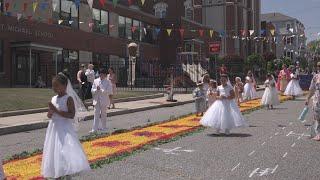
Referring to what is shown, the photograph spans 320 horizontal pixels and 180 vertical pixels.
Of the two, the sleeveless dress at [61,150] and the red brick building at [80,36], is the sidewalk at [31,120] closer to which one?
the sleeveless dress at [61,150]

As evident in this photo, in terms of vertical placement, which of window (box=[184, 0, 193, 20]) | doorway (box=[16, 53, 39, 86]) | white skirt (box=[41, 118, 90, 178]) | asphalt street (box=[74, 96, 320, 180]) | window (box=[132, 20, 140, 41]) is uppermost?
window (box=[184, 0, 193, 20])

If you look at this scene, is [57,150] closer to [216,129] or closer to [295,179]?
[295,179]

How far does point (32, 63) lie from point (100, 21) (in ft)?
36.6

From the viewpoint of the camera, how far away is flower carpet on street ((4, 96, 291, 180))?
940 centimetres

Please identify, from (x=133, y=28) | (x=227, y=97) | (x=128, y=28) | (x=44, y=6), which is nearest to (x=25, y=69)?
(x=44, y=6)

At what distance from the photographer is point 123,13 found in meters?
50.2

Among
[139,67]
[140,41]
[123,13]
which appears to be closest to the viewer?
[139,67]

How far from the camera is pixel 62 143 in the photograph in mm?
7727

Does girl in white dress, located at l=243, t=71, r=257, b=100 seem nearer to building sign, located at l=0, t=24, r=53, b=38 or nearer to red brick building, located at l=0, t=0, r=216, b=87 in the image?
red brick building, located at l=0, t=0, r=216, b=87

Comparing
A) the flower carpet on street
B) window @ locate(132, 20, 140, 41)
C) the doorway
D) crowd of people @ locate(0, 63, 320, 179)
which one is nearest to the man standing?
crowd of people @ locate(0, 63, 320, 179)

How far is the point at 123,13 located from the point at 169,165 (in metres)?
41.2

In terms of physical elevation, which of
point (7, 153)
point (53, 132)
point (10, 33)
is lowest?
point (7, 153)

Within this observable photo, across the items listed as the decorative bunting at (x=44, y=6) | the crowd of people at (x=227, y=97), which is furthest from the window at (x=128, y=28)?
the crowd of people at (x=227, y=97)

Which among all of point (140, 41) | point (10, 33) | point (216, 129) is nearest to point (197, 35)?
point (140, 41)
